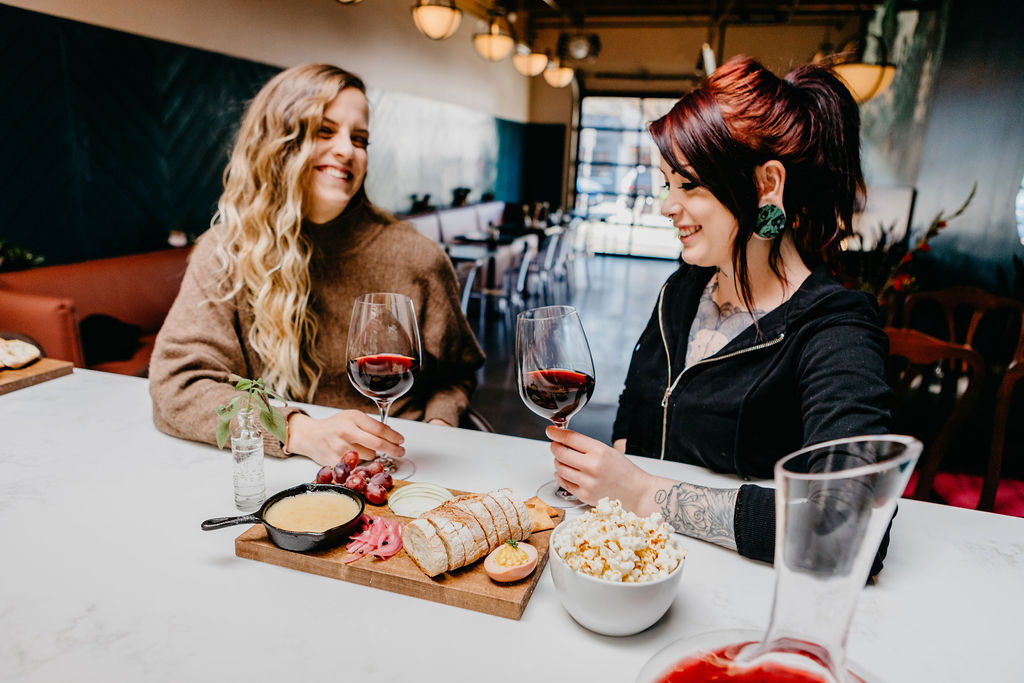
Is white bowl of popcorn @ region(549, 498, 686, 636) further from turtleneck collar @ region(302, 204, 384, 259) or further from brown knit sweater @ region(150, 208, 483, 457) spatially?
turtleneck collar @ region(302, 204, 384, 259)

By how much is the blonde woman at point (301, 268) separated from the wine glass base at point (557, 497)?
61 cm

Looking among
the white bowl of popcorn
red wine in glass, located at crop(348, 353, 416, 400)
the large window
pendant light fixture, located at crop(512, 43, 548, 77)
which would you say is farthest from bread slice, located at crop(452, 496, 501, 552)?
the large window

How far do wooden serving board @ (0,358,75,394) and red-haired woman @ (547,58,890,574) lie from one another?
1.34 meters

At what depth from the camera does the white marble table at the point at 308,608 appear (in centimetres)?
69

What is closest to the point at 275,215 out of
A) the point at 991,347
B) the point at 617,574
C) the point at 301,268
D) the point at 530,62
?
the point at 301,268

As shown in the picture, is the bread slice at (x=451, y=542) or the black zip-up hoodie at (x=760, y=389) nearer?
the bread slice at (x=451, y=542)

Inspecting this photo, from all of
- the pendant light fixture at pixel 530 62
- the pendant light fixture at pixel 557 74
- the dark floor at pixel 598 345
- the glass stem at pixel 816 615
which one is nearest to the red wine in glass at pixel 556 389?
the glass stem at pixel 816 615

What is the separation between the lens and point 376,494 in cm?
99

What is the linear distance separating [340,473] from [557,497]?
1.21ft

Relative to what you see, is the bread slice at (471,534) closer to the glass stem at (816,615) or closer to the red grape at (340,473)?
the red grape at (340,473)

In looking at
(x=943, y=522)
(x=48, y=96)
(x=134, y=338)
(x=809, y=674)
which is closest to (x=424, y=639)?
(x=809, y=674)

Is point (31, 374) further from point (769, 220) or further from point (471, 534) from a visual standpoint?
point (769, 220)

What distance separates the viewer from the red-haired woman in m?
1.12

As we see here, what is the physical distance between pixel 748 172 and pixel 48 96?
415 cm
